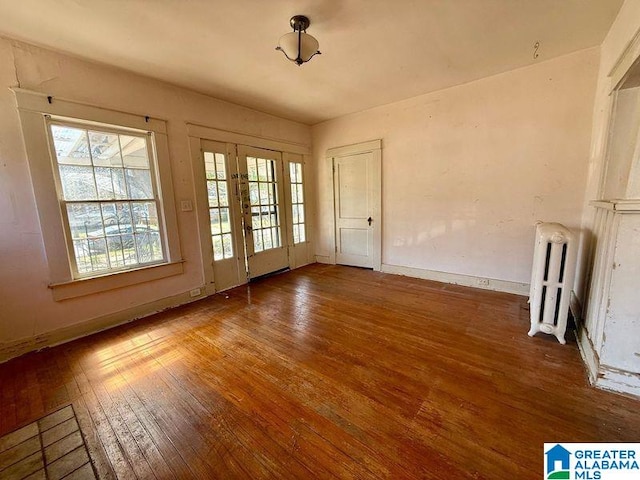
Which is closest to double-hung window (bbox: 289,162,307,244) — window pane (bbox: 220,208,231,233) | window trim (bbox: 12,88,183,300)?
window pane (bbox: 220,208,231,233)

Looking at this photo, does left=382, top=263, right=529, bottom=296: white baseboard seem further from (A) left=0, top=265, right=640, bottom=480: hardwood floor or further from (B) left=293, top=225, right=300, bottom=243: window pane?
(B) left=293, top=225, right=300, bottom=243: window pane

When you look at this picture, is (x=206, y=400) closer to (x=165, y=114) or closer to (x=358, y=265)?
(x=165, y=114)

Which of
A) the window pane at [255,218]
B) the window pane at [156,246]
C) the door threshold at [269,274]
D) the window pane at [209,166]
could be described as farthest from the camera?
the door threshold at [269,274]

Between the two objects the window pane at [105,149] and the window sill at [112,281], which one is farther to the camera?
the window pane at [105,149]

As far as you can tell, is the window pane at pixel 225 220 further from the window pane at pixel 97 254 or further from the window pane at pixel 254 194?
the window pane at pixel 97 254

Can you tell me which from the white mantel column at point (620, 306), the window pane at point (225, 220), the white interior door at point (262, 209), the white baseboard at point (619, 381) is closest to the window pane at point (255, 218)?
Answer: the white interior door at point (262, 209)

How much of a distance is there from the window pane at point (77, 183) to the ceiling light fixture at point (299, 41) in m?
2.34

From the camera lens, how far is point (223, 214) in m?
3.78

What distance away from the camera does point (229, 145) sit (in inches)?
149

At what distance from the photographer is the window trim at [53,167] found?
230cm

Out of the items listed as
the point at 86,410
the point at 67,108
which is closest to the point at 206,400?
the point at 86,410

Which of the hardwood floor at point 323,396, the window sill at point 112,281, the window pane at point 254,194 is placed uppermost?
the window pane at point 254,194

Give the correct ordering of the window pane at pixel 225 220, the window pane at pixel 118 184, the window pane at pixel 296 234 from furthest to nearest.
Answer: the window pane at pixel 296 234, the window pane at pixel 225 220, the window pane at pixel 118 184

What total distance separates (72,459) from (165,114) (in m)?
3.27
